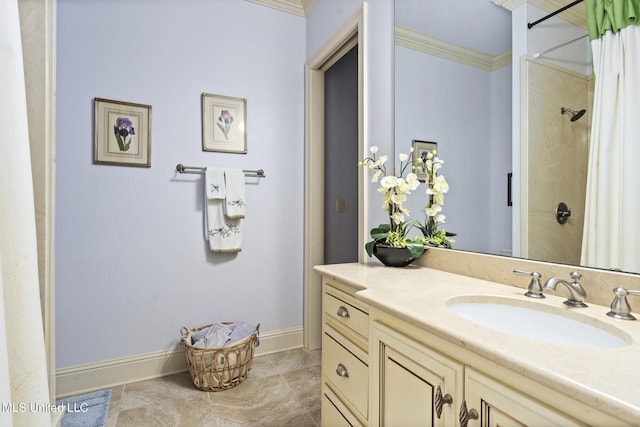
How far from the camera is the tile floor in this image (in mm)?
1598

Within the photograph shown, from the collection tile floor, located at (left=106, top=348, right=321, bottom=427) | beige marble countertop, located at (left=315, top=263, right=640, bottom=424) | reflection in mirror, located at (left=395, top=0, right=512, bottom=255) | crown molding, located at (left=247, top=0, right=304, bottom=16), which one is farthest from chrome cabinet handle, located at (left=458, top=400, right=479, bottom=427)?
crown molding, located at (left=247, top=0, right=304, bottom=16)

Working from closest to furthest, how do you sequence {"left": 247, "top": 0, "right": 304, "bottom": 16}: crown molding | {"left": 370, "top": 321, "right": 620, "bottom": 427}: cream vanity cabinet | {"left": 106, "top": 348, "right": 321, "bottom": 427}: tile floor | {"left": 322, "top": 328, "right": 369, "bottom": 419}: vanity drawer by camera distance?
{"left": 370, "top": 321, "right": 620, "bottom": 427}: cream vanity cabinet
{"left": 322, "top": 328, "right": 369, "bottom": 419}: vanity drawer
{"left": 106, "top": 348, "right": 321, "bottom": 427}: tile floor
{"left": 247, "top": 0, "right": 304, "bottom": 16}: crown molding

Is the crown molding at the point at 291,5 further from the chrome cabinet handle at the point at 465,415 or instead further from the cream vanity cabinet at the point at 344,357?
the chrome cabinet handle at the point at 465,415

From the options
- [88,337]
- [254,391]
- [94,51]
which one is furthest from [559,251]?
[94,51]

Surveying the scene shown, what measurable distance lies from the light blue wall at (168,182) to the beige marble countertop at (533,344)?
1.38 m

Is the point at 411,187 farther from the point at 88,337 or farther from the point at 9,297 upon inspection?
the point at 88,337

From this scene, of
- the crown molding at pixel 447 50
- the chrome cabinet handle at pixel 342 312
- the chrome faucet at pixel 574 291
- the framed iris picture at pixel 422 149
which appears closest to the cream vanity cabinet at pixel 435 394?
the chrome cabinet handle at pixel 342 312

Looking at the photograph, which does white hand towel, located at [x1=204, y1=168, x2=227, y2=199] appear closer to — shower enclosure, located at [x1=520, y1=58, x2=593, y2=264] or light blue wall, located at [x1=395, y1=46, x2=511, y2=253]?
light blue wall, located at [x1=395, y1=46, x2=511, y2=253]

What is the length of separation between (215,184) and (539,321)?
1.86 meters

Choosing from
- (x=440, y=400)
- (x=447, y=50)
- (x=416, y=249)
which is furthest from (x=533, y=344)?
(x=447, y=50)

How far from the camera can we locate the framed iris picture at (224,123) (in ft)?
7.12

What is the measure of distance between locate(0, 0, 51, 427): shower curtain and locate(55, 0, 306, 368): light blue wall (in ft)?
4.52

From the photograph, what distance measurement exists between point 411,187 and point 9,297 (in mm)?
1282

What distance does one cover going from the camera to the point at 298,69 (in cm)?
249
